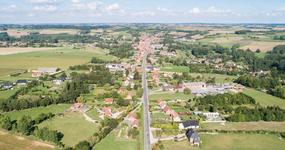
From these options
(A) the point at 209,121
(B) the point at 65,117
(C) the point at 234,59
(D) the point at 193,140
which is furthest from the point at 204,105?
(C) the point at 234,59

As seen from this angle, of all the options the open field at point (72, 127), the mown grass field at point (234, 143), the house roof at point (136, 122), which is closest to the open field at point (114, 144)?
the open field at point (72, 127)

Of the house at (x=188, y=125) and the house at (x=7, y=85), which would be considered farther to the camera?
the house at (x=7, y=85)

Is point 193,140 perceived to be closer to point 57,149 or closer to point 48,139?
point 57,149

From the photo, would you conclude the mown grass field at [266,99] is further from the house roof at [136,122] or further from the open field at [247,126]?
the house roof at [136,122]

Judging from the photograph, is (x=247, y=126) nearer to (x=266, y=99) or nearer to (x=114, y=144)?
(x=266, y=99)

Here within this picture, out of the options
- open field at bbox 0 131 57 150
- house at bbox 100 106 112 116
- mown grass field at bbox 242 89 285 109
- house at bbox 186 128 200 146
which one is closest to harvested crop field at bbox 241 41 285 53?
mown grass field at bbox 242 89 285 109

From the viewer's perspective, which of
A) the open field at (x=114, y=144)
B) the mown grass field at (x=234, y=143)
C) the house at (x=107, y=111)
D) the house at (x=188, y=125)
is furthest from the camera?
the house at (x=107, y=111)
